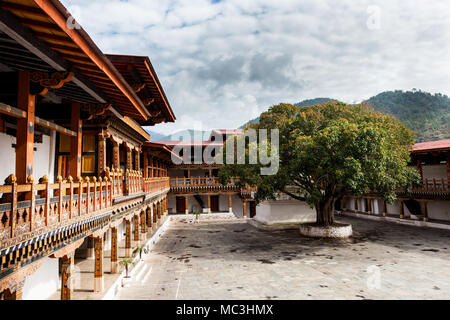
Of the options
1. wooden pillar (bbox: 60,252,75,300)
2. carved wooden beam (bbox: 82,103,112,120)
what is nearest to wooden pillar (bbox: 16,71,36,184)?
wooden pillar (bbox: 60,252,75,300)

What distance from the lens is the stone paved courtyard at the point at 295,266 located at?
31.6ft

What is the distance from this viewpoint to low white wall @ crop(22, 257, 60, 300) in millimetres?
7535

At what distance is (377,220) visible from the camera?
27.2m

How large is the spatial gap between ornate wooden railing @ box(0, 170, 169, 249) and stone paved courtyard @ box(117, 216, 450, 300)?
4159 millimetres

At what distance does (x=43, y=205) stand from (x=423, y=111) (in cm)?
10126

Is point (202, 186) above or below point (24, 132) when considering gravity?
below

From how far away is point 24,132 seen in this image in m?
5.04

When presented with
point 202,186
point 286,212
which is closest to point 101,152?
point 286,212

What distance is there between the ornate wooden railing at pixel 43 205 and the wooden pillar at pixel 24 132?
0.36 metres

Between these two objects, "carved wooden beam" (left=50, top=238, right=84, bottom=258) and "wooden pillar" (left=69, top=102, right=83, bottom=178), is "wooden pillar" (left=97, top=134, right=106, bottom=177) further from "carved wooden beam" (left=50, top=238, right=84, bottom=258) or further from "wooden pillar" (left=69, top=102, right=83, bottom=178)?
"carved wooden beam" (left=50, top=238, right=84, bottom=258)

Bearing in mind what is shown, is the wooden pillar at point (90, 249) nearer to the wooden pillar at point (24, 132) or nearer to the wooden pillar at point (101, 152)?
the wooden pillar at point (101, 152)

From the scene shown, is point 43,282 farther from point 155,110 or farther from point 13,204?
point 155,110
